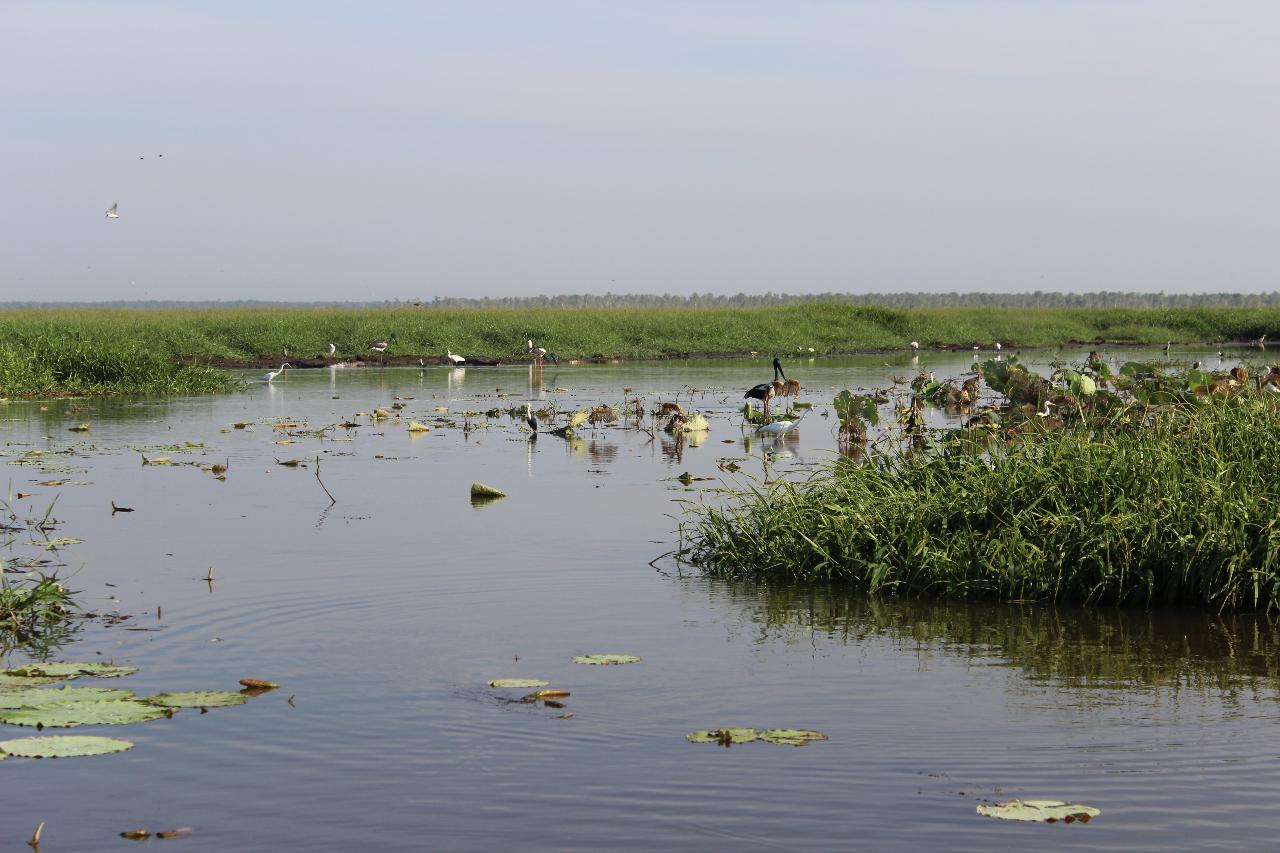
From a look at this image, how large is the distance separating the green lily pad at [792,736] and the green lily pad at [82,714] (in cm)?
289

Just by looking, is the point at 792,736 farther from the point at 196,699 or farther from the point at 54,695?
the point at 54,695

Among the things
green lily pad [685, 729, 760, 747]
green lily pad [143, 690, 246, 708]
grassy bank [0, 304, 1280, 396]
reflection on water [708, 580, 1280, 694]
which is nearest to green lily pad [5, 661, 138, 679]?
green lily pad [143, 690, 246, 708]

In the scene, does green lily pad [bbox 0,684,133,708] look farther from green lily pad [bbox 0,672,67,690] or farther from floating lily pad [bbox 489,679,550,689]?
floating lily pad [bbox 489,679,550,689]

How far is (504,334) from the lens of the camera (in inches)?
2040

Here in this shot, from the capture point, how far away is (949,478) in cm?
1014

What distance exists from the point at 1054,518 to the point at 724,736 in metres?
3.73

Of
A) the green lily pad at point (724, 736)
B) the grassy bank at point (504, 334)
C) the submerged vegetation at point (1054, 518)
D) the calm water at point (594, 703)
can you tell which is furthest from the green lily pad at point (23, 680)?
the grassy bank at point (504, 334)

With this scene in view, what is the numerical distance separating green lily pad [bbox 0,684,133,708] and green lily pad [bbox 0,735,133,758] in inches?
22.1

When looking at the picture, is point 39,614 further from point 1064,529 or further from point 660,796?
point 1064,529

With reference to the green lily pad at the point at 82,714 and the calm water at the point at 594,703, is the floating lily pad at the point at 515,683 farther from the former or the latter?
the green lily pad at the point at 82,714

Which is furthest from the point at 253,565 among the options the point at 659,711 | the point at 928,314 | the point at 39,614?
the point at 928,314

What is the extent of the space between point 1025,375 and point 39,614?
9576 millimetres

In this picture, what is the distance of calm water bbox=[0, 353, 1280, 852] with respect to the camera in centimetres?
546

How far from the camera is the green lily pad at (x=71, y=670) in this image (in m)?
7.37
